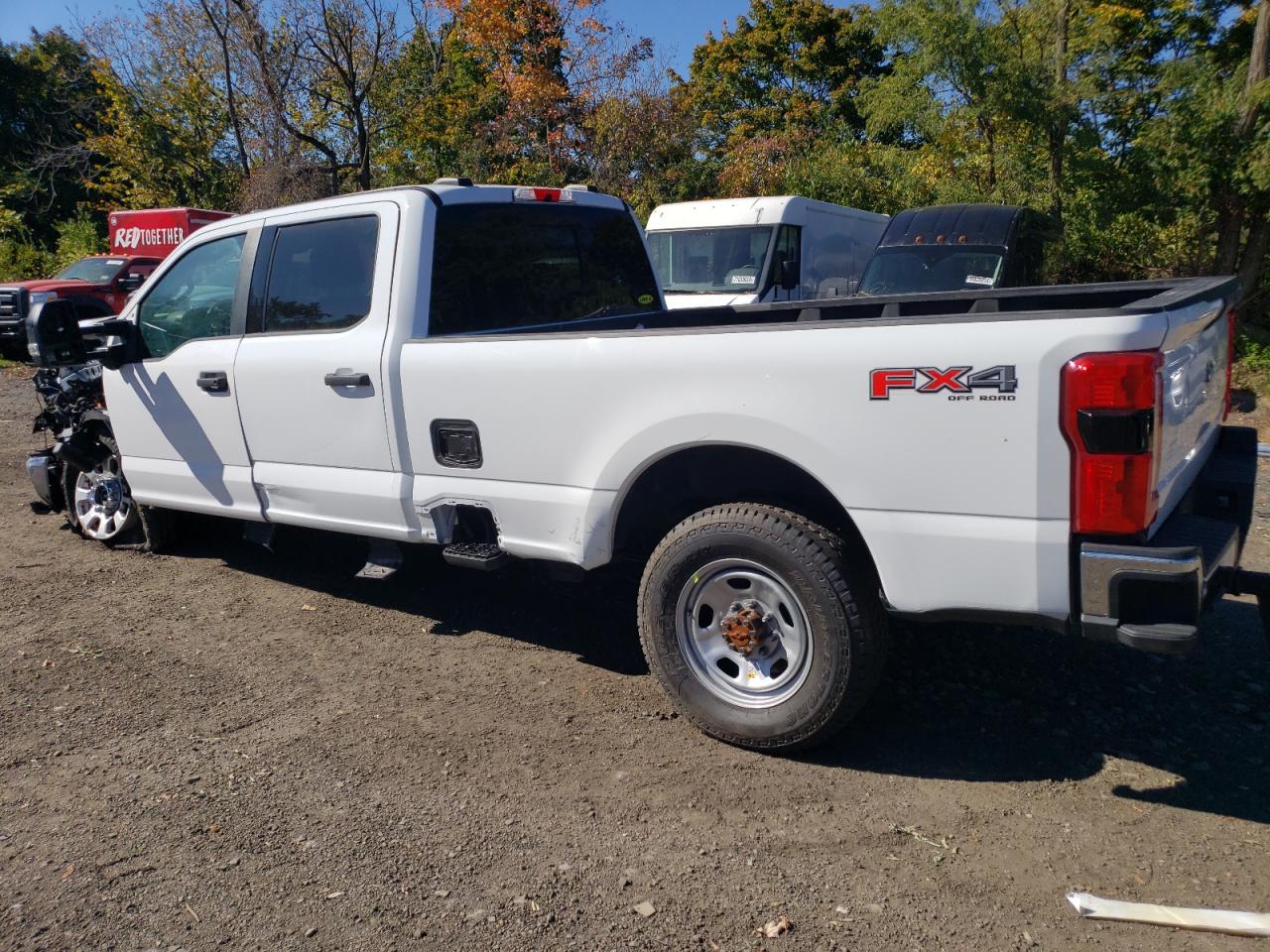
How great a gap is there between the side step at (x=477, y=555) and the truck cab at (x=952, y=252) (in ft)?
28.3

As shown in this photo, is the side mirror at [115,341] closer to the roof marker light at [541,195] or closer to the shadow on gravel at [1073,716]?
the roof marker light at [541,195]

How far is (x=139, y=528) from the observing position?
659 cm

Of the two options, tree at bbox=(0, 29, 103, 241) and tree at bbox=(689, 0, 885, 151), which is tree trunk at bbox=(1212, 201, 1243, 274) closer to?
tree at bbox=(689, 0, 885, 151)

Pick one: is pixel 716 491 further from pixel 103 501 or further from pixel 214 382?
pixel 103 501

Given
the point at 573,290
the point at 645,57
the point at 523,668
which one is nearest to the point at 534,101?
the point at 645,57

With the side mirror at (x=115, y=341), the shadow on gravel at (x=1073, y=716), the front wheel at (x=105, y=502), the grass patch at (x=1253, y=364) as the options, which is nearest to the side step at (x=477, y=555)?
the shadow on gravel at (x=1073, y=716)

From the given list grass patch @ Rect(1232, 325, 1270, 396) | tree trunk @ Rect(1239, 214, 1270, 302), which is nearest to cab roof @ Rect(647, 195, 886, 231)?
grass patch @ Rect(1232, 325, 1270, 396)

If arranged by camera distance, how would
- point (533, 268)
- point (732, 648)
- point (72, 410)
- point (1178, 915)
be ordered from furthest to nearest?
point (72, 410) < point (533, 268) < point (732, 648) < point (1178, 915)

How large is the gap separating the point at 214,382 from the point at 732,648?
3.07 meters

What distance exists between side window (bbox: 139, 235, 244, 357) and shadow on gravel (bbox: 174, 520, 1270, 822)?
63.4 inches

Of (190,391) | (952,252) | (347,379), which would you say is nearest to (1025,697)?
(347,379)

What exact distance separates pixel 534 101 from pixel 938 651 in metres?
19.9

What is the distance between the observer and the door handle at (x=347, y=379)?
455 cm

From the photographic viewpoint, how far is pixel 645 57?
75.5 feet
